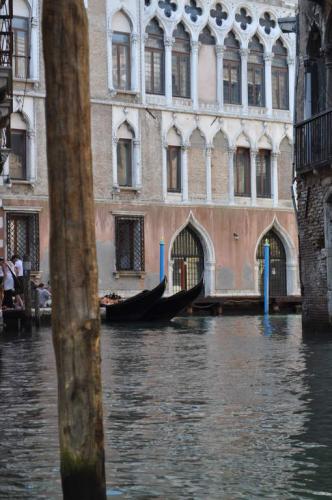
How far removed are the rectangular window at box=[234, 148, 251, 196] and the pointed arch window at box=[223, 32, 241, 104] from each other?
138cm

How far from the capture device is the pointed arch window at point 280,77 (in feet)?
108

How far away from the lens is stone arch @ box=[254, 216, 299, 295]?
3197cm

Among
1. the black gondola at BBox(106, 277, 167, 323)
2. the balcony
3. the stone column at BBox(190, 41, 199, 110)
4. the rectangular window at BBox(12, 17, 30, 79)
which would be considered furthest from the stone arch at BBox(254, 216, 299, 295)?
the balcony

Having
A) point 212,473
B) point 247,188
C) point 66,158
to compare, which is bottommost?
point 212,473

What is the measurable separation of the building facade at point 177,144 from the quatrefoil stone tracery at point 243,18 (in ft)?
0.13

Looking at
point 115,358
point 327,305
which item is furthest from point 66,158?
point 327,305

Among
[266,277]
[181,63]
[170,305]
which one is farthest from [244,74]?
[170,305]

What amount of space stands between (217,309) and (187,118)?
5111mm

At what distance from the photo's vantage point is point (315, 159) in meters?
17.9

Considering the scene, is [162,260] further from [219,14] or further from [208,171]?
[219,14]

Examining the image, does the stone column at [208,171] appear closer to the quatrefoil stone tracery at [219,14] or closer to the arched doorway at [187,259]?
the arched doorway at [187,259]

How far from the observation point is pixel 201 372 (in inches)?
447

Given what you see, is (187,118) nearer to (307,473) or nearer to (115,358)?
(115,358)

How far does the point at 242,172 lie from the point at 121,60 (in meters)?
4.64
